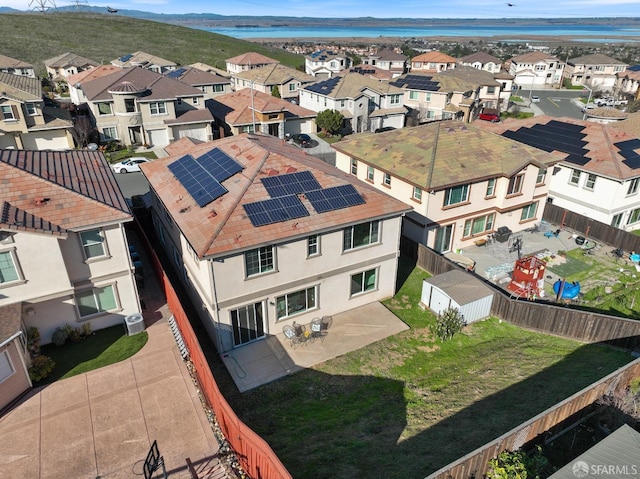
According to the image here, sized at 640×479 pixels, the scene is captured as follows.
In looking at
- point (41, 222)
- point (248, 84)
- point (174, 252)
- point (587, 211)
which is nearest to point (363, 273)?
point (174, 252)

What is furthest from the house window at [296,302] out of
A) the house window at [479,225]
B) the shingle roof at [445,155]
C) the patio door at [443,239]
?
the house window at [479,225]

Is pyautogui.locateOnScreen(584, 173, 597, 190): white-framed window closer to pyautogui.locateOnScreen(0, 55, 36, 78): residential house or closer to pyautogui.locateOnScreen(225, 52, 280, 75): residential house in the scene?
pyautogui.locateOnScreen(225, 52, 280, 75): residential house

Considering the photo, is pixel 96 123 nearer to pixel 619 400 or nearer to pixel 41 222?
pixel 41 222

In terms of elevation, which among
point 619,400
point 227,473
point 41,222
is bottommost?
point 227,473

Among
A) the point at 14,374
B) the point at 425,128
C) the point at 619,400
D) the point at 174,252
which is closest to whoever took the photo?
the point at 619,400

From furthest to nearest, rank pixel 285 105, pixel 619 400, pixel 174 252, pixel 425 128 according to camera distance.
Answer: pixel 285 105 < pixel 425 128 < pixel 174 252 < pixel 619 400

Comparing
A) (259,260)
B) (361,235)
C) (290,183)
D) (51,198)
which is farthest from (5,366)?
(361,235)

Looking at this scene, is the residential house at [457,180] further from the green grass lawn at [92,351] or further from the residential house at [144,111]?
the residential house at [144,111]
